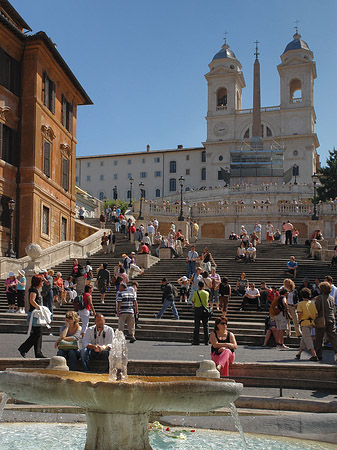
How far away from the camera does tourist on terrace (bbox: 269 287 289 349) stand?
562 inches

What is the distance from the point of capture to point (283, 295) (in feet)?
49.5

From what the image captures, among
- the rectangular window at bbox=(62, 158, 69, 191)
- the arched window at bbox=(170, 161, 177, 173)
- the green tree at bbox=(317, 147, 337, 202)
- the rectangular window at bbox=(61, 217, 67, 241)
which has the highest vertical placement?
the arched window at bbox=(170, 161, 177, 173)

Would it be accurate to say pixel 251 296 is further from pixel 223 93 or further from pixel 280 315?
pixel 223 93

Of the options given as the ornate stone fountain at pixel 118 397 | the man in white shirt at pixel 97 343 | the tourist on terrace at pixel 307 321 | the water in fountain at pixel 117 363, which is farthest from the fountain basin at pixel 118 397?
the tourist on terrace at pixel 307 321

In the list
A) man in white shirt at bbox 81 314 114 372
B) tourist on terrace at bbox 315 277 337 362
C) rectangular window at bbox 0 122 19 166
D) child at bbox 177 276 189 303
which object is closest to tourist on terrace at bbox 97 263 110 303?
child at bbox 177 276 189 303

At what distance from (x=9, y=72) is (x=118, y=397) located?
27.2 metres

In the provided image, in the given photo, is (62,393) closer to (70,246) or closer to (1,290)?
(1,290)

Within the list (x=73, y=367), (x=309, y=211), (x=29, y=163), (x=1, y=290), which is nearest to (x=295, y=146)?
(x=309, y=211)

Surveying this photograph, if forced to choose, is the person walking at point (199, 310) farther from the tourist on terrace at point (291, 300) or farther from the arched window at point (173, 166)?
the arched window at point (173, 166)

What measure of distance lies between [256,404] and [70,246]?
21.3 m

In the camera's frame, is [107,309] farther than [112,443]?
Yes

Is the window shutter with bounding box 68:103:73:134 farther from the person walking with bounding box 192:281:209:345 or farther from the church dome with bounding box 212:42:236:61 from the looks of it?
the church dome with bounding box 212:42:236:61

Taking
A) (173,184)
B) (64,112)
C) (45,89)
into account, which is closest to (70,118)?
(64,112)

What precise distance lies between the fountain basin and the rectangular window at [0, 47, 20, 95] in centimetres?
2570
